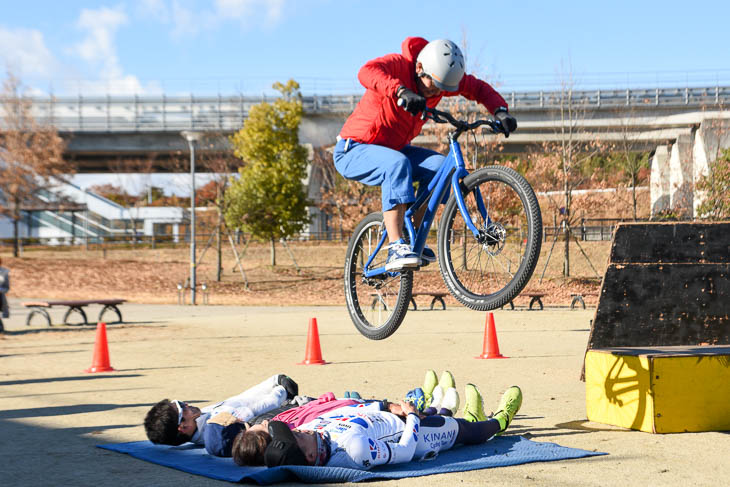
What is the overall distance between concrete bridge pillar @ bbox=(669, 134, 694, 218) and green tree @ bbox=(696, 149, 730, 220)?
11.8ft

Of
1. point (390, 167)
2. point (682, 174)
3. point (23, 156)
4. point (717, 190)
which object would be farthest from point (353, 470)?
point (23, 156)

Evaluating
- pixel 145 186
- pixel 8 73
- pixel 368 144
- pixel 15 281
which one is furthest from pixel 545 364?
pixel 145 186

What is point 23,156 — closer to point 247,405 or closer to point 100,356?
point 100,356

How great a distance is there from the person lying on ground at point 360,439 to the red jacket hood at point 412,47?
3.11m

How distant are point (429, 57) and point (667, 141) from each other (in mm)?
41421

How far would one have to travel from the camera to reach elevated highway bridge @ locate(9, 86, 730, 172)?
4097 cm

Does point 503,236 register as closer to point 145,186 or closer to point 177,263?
point 177,263

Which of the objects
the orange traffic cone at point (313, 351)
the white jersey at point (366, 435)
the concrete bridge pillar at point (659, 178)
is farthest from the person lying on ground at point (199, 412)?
the concrete bridge pillar at point (659, 178)

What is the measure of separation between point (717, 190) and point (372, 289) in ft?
86.0

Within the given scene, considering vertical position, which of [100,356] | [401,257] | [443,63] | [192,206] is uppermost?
[192,206]

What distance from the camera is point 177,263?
4178 centimetres

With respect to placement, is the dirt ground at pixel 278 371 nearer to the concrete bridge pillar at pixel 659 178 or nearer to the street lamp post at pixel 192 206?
the street lamp post at pixel 192 206

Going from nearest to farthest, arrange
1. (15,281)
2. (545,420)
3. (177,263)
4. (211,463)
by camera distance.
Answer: (211,463) < (545,420) < (15,281) < (177,263)

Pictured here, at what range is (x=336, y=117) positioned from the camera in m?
45.7
